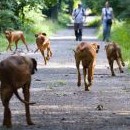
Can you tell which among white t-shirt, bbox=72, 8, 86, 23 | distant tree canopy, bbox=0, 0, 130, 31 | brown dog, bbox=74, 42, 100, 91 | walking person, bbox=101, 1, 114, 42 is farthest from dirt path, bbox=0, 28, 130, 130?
white t-shirt, bbox=72, 8, 86, 23

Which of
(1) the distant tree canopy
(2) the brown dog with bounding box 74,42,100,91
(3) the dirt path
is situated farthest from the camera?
(1) the distant tree canopy

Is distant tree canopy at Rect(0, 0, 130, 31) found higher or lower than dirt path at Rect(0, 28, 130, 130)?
lower

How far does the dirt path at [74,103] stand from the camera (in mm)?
8945

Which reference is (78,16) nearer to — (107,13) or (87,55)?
(107,13)

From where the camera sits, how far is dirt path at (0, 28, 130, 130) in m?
8.95

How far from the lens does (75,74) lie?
16312 mm

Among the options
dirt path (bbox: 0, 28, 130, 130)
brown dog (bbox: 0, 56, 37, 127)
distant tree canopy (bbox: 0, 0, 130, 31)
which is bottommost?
distant tree canopy (bbox: 0, 0, 130, 31)

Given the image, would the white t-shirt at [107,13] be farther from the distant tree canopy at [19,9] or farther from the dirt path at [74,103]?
the dirt path at [74,103]

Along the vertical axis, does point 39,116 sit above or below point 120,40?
above

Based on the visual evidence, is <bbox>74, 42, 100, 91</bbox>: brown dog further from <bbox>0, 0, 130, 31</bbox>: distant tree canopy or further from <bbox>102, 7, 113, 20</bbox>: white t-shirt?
<bbox>102, 7, 113, 20</bbox>: white t-shirt

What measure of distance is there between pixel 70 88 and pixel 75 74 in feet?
9.82

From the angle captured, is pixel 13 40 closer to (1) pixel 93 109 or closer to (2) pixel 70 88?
(2) pixel 70 88

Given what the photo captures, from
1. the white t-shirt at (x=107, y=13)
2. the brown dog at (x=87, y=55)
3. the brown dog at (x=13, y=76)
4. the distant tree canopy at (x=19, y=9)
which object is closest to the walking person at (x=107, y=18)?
the white t-shirt at (x=107, y=13)

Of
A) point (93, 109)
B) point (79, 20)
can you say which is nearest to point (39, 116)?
point (93, 109)
